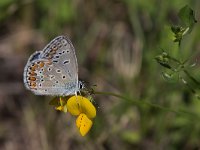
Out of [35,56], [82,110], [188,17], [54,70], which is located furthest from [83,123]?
[188,17]

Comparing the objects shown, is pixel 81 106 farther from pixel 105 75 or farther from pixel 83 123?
pixel 105 75

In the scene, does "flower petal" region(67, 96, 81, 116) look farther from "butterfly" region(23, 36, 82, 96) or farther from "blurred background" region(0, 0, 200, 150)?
"blurred background" region(0, 0, 200, 150)

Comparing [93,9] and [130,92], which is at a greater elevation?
[93,9]

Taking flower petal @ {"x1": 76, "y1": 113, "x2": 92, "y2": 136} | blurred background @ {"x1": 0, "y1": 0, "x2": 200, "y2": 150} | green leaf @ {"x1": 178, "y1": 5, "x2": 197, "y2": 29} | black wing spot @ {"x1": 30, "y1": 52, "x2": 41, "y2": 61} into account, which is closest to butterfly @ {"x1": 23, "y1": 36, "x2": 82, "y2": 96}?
black wing spot @ {"x1": 30, "y1": 52, "x2": 41, "y2": 61}

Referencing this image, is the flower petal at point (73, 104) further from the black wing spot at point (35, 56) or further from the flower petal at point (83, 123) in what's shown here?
the black wing spot at point (35, 56)

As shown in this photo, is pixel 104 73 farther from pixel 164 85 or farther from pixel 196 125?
pixel 196 125

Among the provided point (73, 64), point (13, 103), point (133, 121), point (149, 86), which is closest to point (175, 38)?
point (73, 64)
